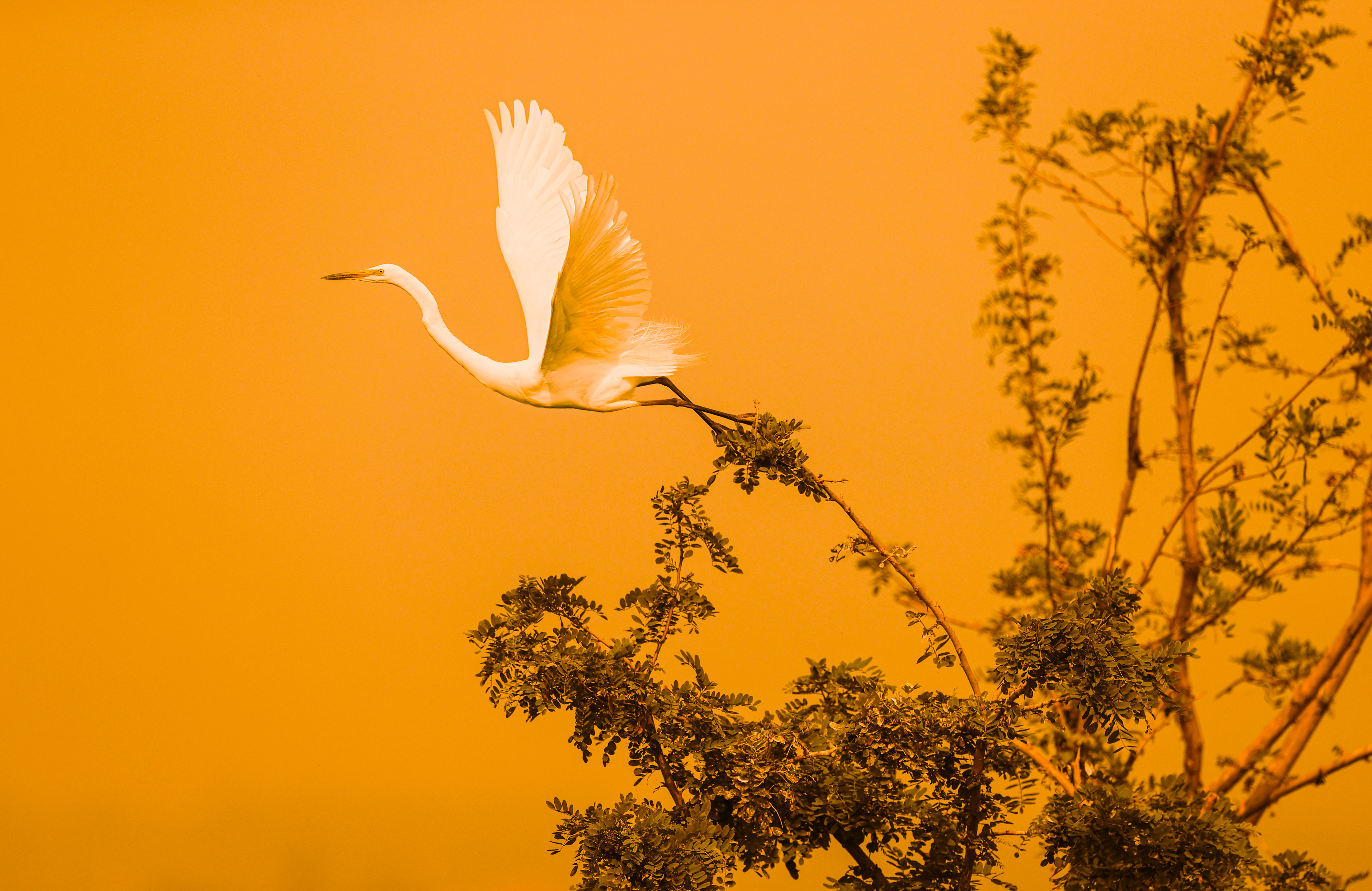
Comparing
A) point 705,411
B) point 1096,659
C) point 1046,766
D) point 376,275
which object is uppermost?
point 376,275

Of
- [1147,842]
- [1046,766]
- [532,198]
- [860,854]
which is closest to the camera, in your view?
[1147,842]

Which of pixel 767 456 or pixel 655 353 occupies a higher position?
pixel 655 353

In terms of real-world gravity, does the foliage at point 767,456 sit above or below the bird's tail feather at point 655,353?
below

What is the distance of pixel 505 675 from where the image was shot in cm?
226

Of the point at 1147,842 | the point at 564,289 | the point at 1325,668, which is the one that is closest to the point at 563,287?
the point at 564,289

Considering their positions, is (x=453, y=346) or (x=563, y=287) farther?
(x=453, y=346)

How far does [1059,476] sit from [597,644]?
1768 mm

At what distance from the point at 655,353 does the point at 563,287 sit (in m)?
0.28

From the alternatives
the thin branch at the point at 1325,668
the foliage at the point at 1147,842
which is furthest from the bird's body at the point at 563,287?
the thin branch at the point at 1325,668

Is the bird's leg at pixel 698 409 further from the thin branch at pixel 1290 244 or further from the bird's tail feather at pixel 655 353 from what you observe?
the thin branch at pixel 1290 244

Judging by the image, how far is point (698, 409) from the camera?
7.82 ft

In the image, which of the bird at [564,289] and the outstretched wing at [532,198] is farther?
the outstretched wing at [532,198]

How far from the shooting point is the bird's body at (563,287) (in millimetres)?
2195

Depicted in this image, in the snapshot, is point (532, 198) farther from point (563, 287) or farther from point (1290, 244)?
point (1290, 244)
